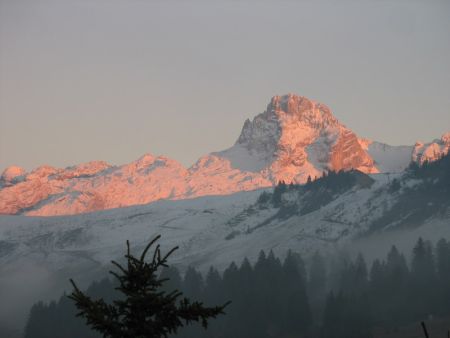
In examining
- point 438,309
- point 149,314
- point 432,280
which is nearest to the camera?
point 149,314

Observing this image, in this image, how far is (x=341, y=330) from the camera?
556 ft

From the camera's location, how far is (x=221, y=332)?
18875cm

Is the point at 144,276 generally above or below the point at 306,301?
above

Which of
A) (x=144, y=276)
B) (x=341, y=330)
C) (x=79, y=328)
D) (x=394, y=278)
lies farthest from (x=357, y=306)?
(x=144, y=276)

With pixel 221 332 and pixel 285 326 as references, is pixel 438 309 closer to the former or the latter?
pixel 285 326

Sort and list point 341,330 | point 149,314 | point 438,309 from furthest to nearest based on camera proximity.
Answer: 1. point 438,309
2. point 341,330
3. point 149,314

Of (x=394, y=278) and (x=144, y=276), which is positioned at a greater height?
(x=144, y=276)

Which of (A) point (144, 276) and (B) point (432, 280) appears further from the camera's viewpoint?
(B) point (432, 280)

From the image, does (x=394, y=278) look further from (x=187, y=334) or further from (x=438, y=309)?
(x=187, y=334)

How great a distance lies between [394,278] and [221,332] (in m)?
37.3

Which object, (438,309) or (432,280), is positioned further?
(432,280)

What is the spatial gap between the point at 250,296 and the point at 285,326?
12.1 metres

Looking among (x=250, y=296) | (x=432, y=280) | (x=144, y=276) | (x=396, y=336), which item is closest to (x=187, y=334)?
(x=250, y=296)

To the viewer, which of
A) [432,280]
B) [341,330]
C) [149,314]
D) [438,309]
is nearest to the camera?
[149,314]
